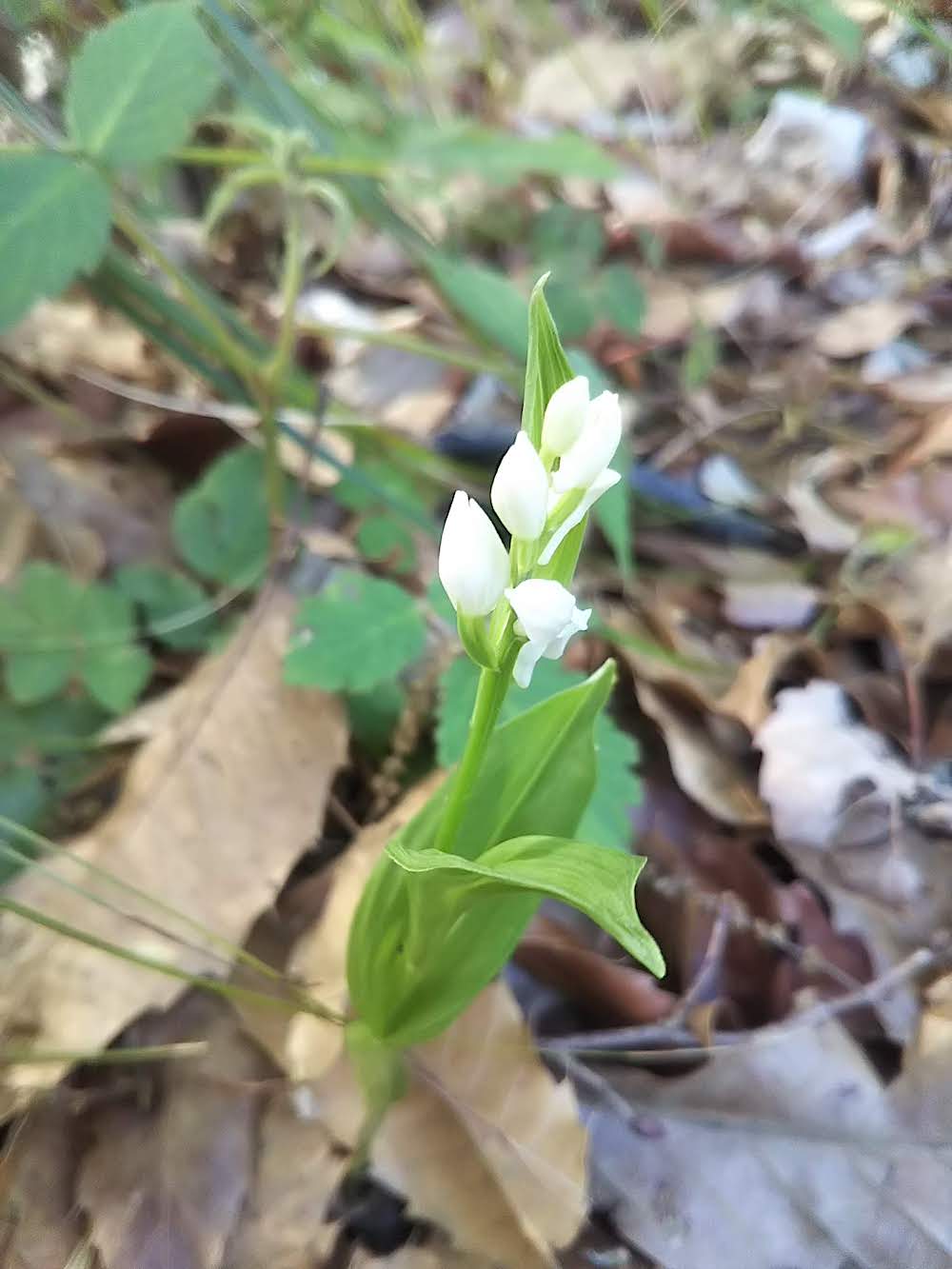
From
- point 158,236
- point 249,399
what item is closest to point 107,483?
point 249,399

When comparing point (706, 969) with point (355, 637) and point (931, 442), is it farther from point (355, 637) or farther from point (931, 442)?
point (931, 442)

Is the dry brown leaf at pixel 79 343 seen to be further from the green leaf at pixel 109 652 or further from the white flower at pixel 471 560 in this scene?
the white flower at pixel 471 560

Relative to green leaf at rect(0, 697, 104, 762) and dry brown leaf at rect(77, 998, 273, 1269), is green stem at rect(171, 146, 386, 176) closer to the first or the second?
green leaf at rect(0, 697, 104, 762)

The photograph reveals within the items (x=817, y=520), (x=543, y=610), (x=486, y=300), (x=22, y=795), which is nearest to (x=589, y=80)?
(x=486, y=300)

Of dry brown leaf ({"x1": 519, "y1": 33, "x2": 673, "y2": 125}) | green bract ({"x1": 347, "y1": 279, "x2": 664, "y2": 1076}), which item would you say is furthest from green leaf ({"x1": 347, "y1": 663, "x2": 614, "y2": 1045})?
dry brown leaf ({"x1": 519, "y1": 33, "x2": 673, "y2": 125})

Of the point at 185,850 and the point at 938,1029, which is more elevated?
the point at 185,850

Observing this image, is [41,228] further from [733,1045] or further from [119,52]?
[733,1045]
